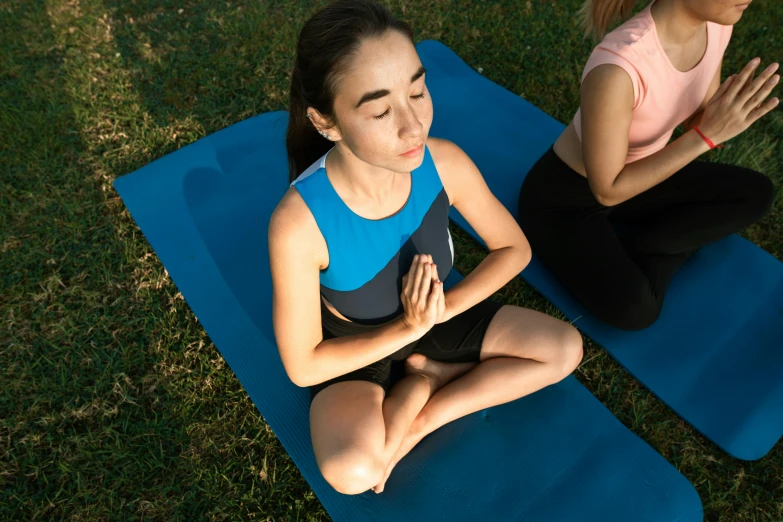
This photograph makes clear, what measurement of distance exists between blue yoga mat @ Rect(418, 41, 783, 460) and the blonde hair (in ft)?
3.23

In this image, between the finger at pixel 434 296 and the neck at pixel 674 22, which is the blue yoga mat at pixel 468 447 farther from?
the neck at pixel 674 22

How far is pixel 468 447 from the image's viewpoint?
233cm

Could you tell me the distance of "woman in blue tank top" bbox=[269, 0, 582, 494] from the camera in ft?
5.16

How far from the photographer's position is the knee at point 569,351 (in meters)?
2.26

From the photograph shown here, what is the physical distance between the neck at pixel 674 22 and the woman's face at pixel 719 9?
0.07 m

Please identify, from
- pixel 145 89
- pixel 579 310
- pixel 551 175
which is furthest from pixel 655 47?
pixel 145 89

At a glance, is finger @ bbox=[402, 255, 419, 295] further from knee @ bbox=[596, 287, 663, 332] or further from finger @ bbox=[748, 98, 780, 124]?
finger @ bbox=[748, 98, 780, 124]

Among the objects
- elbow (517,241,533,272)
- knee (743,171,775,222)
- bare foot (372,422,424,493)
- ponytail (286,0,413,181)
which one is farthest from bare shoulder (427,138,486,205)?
knee (743,171,775,222)

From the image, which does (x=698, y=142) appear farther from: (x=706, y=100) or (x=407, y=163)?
(x=407, y=163)

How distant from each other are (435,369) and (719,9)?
5.55 ft

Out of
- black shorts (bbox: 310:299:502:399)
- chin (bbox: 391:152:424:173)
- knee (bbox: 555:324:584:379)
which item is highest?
chin (bbox: 391:152:424:173)

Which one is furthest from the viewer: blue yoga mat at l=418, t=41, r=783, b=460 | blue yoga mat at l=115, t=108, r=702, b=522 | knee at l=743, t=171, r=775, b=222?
knee at l=743, t=171, r=775, b=222

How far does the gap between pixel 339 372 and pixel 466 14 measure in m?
3.45

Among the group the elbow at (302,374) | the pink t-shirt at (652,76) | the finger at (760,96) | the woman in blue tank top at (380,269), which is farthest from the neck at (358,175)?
the finger at (760,96)
